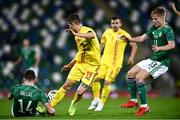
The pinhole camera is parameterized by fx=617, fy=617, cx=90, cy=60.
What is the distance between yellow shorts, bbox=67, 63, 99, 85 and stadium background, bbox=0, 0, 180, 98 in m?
8.99

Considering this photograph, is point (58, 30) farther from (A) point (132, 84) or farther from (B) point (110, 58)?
(A) point (132, 84)

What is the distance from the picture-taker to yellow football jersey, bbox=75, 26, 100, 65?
1245 centimetres

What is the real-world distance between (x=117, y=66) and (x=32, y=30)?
38.0 ft

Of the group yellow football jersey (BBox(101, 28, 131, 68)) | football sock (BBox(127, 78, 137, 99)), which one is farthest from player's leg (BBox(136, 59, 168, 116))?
yellow football jersey (BBox(101, 28, 131, 68))

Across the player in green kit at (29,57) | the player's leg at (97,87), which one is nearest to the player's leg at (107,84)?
the player's leg at (97,87)

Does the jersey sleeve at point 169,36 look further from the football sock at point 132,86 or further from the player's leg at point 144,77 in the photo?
the football sock at point 132,86

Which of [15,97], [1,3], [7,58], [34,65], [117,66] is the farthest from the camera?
[1,3]

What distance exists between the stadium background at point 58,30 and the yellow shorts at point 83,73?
899cm

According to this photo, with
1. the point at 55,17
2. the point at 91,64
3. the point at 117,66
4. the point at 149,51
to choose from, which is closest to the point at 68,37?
the point at 55,17

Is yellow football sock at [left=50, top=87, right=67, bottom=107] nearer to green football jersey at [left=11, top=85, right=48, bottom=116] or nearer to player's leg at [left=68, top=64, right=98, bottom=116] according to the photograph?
player's leg at [left=68, top=64, right=98, bottom=116]

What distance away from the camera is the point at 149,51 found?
25.5 meters

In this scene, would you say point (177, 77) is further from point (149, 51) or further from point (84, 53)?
point (84, 53)

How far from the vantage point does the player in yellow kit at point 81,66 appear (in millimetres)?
12188

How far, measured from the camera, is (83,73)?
1252 cm
